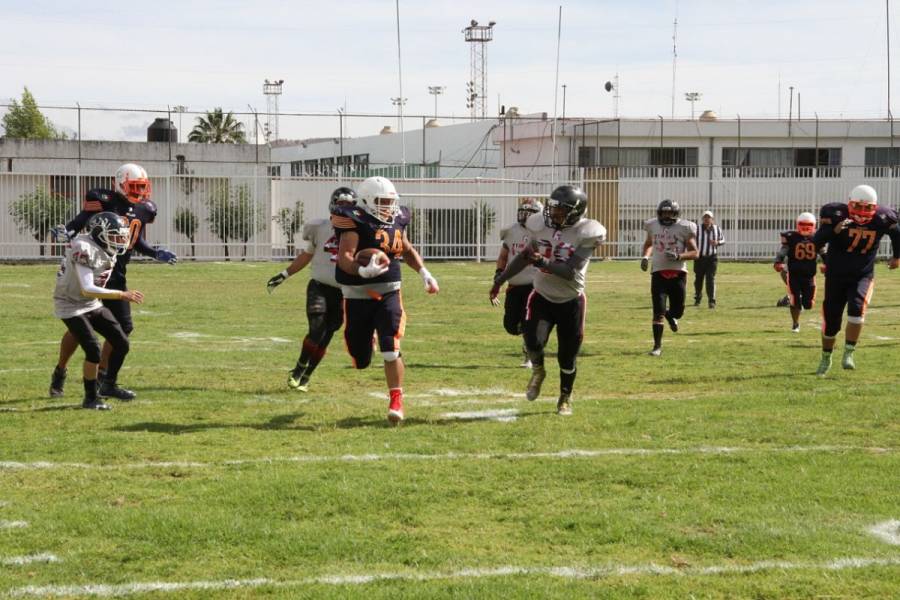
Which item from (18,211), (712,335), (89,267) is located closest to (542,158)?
(18,211)

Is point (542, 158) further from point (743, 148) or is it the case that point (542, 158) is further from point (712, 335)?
point (712, 335)

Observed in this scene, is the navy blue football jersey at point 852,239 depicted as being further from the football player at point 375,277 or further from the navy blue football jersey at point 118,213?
the navy blue football jersey at point 118,213

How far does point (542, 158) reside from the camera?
51281 millimetres

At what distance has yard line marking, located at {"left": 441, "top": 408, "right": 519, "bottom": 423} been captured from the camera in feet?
34.4

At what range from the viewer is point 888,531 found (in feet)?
22.4

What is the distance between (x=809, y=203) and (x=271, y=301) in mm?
24738

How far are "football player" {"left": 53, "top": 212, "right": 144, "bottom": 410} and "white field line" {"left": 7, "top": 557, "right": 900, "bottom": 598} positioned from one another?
16.4ft

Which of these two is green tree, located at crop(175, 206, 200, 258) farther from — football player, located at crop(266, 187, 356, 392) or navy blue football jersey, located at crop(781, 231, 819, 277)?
football player, located at crop(266, 187, 356, 392)

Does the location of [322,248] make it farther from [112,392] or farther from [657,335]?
[657,335]

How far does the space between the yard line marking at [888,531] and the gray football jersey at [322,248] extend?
641 centimetres

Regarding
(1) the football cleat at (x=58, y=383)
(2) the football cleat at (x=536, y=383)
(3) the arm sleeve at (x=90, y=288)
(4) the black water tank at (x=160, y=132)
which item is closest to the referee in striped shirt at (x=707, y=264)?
(2) the football cleat at (x=536, y=383)

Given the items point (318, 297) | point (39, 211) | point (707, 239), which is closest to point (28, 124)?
point (39, 211)

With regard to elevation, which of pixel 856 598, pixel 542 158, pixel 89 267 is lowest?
pixel 856 598

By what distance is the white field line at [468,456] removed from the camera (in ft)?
27.9
